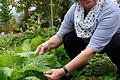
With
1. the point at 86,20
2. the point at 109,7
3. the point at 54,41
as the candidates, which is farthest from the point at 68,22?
the point at 109,7

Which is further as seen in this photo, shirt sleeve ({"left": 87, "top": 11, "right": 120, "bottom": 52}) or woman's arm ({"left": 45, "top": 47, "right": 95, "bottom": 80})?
shirt sleeve ({"left": 87, "top": 11, "right": 120, "bottom": 52})

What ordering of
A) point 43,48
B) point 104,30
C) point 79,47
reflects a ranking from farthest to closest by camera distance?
point 79,47 → point 43,48 → point 104,30

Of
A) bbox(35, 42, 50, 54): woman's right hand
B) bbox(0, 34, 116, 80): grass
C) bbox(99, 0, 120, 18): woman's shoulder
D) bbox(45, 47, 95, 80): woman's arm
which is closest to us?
bbox(45, 47, 95, 80): woman's arm

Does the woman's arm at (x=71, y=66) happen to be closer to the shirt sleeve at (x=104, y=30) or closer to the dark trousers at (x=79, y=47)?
the shirt sleeve at (x=104, y=30)

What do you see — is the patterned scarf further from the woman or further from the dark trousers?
the dark trousers

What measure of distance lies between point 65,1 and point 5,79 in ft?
22.7

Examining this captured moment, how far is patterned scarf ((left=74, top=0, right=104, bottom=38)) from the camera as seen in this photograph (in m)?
3.58

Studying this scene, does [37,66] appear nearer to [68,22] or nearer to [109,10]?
[68,22]

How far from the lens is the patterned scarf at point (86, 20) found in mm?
3576

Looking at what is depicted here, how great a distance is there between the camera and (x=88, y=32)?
368 cm

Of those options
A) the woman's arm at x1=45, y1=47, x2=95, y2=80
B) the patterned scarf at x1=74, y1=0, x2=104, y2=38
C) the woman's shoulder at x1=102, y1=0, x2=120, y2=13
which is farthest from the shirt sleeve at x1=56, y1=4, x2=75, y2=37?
the woman's arm at x1=45, y1=47, x2=95, y2=80

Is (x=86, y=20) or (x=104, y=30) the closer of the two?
(x=104, y=30)

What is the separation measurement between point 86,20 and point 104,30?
0.92 feet

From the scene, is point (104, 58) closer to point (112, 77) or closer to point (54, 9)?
point (112, 77)
